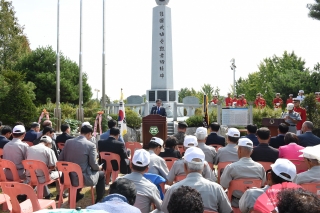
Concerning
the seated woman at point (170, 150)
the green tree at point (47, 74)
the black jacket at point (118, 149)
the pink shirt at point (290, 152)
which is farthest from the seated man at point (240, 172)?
the green tree at point (47, 74)

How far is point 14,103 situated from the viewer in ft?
47.2

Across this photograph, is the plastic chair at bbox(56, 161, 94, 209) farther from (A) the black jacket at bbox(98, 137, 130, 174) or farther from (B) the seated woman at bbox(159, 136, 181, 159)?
(B) the seated woman at bbox(159, 136, 181, 159)

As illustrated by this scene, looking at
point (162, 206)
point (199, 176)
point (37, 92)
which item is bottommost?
point (162, 206)

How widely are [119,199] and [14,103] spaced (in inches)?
502

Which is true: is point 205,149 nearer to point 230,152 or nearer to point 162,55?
point 230,152

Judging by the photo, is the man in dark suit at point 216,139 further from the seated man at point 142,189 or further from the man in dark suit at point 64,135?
the seated man at point 142,189

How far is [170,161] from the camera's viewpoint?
598 centimetres

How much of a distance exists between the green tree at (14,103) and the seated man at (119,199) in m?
12.5

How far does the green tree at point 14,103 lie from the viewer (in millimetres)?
14336

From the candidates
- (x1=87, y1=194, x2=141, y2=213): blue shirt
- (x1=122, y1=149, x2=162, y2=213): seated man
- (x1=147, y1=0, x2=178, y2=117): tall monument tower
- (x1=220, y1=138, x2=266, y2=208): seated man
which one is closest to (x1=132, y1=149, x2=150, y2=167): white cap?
(x1=122, y1=149, x2=162, y2=213): seated man

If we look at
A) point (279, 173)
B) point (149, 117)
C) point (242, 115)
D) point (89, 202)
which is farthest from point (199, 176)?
point (242, 115)

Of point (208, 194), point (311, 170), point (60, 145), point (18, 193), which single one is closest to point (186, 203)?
point (208, 194)

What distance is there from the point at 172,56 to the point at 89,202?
14423 millimetres

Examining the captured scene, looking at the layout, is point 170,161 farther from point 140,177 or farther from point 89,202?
point 140,177
